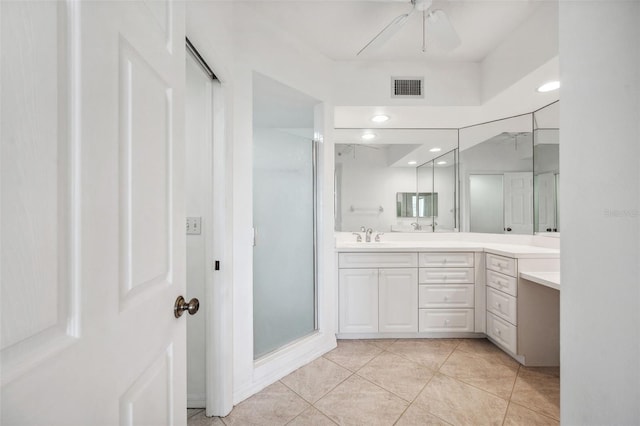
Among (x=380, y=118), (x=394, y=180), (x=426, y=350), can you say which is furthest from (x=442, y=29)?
(x=426, y=350)


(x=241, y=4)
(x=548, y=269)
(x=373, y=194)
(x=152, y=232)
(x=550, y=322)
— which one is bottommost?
(x=550, y=322)

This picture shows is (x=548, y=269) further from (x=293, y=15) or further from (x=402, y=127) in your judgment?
(x=293, y=15)

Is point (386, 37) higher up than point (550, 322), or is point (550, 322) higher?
point (386, 37)

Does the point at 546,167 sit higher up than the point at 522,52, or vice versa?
the point at 522,52

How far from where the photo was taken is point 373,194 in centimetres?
308

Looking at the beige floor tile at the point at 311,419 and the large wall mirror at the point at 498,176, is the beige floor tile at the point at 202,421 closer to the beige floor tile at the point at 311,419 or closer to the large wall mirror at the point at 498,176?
the beige floor tile at the point at 311,419

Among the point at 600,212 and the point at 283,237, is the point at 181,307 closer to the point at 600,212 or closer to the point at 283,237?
the point at 600,212

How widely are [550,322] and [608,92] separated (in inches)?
83.6

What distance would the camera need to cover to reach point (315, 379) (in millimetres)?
1948

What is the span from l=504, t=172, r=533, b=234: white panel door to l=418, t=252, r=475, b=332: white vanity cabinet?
0.64 meters

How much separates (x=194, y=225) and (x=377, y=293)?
174cm

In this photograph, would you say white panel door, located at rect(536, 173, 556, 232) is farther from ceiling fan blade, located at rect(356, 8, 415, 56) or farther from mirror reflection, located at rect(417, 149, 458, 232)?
ceiling fan blade, located at rect(356, 8, 415, 56)

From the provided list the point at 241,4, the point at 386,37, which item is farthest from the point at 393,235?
the point at 241,4

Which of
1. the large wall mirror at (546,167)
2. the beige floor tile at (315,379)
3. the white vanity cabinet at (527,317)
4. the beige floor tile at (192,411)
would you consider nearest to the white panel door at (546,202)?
the large wall mirror at (546,167)
